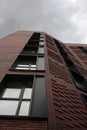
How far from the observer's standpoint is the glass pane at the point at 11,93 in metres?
7.54

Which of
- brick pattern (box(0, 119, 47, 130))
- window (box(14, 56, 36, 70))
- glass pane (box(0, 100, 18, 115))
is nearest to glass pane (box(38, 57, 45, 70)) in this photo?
window (box(14, 56, 36, 70))

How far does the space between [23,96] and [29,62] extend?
15.6ft

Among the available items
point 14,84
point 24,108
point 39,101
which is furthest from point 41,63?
point 24,108

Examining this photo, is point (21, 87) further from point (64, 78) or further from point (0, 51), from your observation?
point (0, 51)

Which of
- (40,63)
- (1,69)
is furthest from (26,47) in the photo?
(1,69)

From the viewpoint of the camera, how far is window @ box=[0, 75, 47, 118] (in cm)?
643

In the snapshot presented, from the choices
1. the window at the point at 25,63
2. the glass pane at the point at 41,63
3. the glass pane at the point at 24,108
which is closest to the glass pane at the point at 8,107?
the glass pane at the point at 24,108

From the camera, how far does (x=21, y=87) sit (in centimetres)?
838

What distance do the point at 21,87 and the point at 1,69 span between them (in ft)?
5.19

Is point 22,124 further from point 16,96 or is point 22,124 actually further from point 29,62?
point 29,62

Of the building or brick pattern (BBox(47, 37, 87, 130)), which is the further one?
brick pattern (BBox(47, 37, 87, 130))

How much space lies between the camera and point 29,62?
12.1 m

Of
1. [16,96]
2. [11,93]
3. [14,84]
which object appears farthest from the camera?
[14,84]

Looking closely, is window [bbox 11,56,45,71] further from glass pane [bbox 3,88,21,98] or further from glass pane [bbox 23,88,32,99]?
glass pane [bbox 3,88,21,98]
